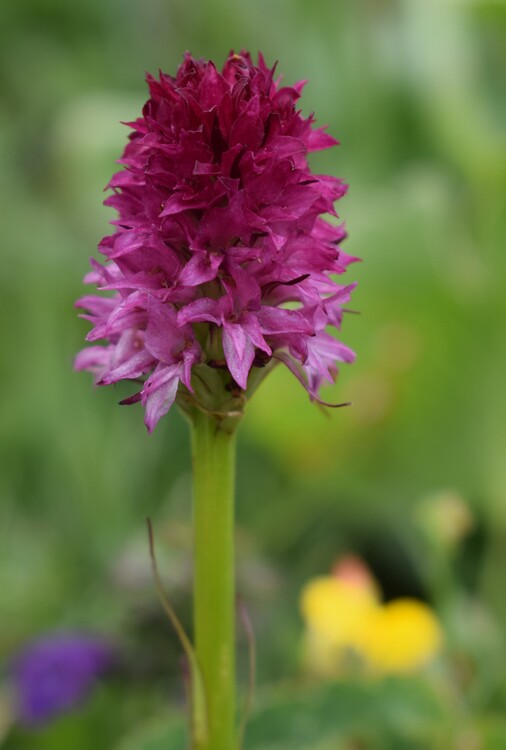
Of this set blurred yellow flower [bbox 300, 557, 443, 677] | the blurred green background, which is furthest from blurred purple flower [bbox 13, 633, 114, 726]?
blurred yellow flower [bbox 300, 557, 443, 677]

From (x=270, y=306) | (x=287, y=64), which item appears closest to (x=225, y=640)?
(x=270, y=306)

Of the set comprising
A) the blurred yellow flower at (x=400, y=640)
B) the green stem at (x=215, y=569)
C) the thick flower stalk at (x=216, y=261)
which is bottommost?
the blurred yellow flower at (x=400, y=640)

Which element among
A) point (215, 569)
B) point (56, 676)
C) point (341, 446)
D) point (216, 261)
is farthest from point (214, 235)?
point (341, 446)

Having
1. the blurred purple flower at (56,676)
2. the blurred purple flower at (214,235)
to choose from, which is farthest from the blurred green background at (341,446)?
the blurred purple flower at (214,235)

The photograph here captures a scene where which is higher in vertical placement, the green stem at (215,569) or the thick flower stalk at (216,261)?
the thick flower stalk at (216,261)

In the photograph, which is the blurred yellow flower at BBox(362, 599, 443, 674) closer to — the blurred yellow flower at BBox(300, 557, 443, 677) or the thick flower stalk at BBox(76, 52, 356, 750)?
the blurred yellow flower at BBox(300, 557, 443, 677)

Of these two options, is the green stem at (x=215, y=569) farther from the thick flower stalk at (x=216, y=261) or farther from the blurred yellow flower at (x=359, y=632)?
the blurred yellow flower at (x=359, y=632)
